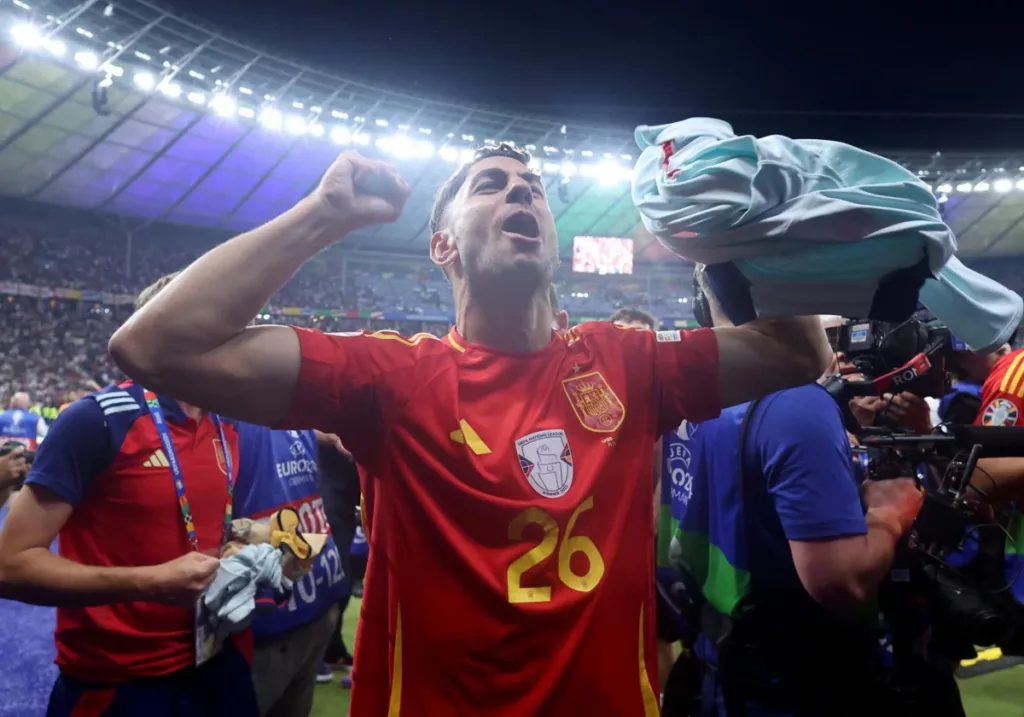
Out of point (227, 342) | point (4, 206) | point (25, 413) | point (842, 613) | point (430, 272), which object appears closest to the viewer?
point (227, 342)

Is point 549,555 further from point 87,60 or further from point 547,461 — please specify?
point 87,60

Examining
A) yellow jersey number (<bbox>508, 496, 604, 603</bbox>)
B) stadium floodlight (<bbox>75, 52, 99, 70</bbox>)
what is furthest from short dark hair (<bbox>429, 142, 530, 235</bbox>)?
stadium floodlight (<bbox>75, 52, 99, 70</bbox>)

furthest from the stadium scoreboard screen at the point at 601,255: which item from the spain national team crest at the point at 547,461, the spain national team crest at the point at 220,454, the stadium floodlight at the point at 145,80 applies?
the spain national team crest at the point at 547,461

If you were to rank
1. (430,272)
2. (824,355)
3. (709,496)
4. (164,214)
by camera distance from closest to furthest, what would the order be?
(824,355) → (709,496) → (164,214) → (430,272)

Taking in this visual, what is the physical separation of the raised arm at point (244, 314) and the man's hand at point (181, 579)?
0.80 metres

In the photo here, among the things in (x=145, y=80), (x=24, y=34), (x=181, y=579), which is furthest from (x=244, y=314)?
(x=145, y=80)

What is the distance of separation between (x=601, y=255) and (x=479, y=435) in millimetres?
31319

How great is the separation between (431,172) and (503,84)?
1702 centimetres

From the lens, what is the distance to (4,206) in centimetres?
2183

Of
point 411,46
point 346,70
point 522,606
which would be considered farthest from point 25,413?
point 346,70

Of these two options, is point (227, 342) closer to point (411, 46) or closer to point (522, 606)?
point (522, 606)

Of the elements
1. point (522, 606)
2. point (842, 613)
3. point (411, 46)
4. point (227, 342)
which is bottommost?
point (842, 613)

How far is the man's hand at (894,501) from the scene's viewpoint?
1905 mm

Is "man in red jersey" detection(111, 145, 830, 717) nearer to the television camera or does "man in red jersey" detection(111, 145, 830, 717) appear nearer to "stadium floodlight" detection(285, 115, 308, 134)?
the television camera
